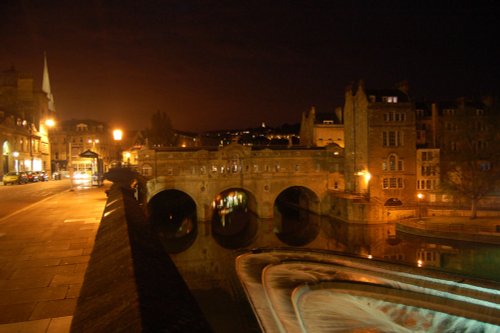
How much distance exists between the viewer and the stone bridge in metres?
50.2

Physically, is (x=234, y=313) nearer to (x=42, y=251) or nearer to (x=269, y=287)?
(x=269, y=287)

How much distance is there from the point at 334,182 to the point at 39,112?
4893cm

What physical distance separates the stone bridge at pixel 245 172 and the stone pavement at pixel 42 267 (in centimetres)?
3670

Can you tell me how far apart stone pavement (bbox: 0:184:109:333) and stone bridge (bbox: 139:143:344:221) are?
36.7 metres

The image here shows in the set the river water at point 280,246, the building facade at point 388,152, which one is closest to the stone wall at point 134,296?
the river water at point 280,246

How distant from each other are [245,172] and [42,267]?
46.5m

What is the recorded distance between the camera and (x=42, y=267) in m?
6.98

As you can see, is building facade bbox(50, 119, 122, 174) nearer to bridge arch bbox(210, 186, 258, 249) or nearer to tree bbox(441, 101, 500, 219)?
bridge arch bbox(210, 186, 258, 249)

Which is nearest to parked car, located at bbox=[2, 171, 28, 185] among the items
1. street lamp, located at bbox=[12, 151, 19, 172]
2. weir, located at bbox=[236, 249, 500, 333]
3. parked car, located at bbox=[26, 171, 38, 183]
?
parked car, located at bbox=[26, 171, 38, 183]

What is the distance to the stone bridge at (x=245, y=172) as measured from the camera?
50250 millimetres

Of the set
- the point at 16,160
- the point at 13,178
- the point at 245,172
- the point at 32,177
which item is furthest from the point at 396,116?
the point at 16,160

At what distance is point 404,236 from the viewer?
Result: 132 ft

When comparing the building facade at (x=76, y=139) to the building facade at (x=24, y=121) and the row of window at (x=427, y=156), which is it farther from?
the row of window at (x=427, y=156)

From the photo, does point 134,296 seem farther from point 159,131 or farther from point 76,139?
point 76,139
